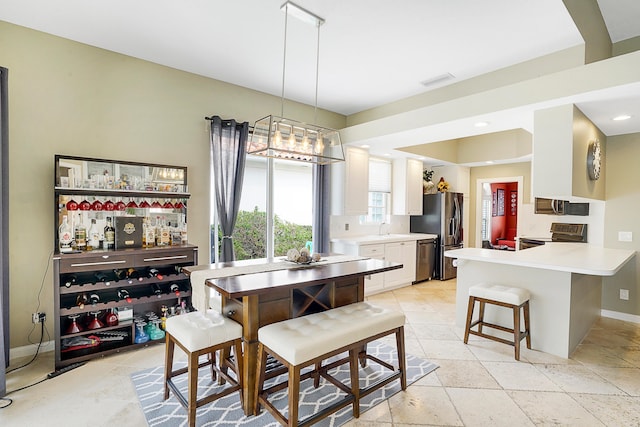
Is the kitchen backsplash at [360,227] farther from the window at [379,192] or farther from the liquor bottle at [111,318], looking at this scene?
the liquor bottle at [111,318]

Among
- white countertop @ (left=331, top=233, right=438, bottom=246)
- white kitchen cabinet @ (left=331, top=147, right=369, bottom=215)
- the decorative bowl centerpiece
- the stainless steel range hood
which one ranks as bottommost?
white countertop @ (left=331, top=233, right=438, bottom=246)

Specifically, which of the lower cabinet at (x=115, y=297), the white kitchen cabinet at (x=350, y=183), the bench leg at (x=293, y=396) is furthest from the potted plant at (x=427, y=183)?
the bench leg at (x=293, y=396)

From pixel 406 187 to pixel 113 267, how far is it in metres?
4.82

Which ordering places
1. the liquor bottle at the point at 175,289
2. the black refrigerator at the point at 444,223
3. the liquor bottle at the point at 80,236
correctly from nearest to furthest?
the liquor bottle at the point at 80,236, the liquor bottle at the point at 175,289, the black refrigerator at the point at 444,223

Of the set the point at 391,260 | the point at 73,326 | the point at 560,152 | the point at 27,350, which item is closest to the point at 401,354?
the point at 560,152

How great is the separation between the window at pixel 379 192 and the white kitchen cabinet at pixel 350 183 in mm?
636

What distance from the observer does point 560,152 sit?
10.3 ft

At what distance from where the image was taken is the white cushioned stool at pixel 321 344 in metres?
1.90

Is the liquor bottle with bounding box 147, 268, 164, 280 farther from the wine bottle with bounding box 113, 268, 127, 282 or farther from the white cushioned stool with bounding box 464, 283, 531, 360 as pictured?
the white cushioned stool with bounding box 464, 283, 531, 360

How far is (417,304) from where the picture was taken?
473cm

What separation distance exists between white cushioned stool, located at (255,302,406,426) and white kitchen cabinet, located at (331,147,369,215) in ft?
8.95

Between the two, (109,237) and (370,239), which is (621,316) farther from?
(109,237)

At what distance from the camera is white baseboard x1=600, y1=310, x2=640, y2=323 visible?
160 inches

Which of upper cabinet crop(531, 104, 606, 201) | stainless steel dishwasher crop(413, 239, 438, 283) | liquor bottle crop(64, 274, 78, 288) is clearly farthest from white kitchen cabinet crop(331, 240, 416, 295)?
liquor bottle crop(64, 274, 78, 288)
